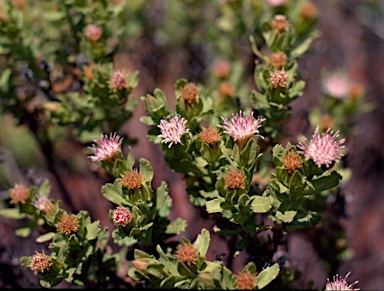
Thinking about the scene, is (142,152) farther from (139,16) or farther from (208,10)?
(208,10)

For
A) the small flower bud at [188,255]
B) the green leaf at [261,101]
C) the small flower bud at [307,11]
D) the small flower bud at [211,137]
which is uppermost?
the small flower bud at [307,11]

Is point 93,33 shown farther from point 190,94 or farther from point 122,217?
point 122,217

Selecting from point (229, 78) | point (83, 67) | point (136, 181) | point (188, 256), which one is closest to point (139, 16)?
point (229, 78)

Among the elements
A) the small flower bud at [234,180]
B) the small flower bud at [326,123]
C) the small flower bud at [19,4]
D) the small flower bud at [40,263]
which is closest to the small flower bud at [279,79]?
the small flower bud at [234,180]

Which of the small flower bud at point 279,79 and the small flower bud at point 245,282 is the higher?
the small flower bud at point 279,79

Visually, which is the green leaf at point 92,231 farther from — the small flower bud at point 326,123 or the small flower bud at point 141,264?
the small flower bud at point 326,123
